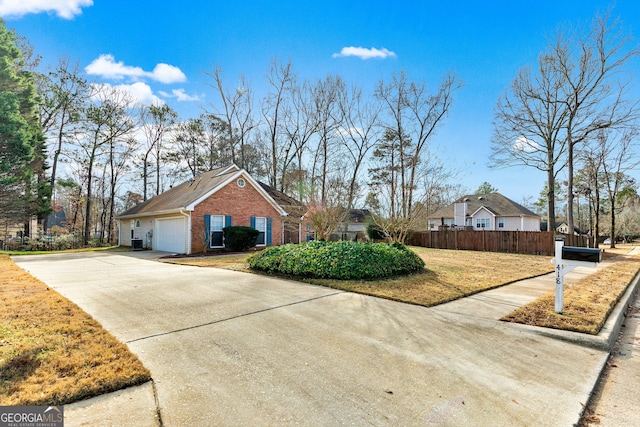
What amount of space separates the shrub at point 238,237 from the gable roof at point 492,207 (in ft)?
71.0

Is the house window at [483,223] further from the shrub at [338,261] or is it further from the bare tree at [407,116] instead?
the shrub at [338,261]

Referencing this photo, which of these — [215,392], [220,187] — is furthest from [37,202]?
[215,392]

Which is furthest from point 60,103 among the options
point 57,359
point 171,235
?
point 57,359

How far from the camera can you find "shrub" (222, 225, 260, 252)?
615 inches

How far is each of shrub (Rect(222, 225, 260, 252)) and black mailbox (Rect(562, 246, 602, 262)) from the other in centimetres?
1345

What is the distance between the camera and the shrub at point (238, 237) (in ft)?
51.2

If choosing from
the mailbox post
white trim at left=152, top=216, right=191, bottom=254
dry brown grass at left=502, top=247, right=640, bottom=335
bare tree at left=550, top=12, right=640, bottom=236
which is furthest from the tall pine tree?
bare tree at left=550, top=12, right=640, bottom=236

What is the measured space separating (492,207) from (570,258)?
30676mm

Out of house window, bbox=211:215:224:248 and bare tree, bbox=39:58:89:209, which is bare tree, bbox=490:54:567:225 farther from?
bare tree, bbox=39:58:89:209

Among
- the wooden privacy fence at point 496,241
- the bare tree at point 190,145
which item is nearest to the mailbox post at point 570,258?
the wooden privacy fence at point 496,241

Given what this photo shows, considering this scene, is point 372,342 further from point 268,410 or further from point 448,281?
point 448,281

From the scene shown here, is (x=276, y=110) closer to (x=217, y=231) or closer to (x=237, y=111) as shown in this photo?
(x=237, y=111)

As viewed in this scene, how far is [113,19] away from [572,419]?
48.7ft

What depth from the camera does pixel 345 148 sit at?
22469mm
